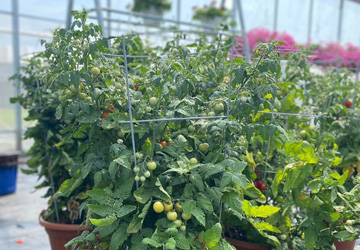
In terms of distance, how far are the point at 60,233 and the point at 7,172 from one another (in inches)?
85.3

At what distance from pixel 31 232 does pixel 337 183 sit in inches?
90.8

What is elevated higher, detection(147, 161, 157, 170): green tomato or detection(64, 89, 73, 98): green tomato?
detection(64, 89, 73, 98): green tomato

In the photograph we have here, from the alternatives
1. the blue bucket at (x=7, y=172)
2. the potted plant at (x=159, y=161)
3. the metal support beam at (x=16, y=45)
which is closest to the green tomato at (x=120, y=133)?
the potted plant at (x=159, y=161)

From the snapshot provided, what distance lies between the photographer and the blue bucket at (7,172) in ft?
12.9

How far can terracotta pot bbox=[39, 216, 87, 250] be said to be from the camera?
81.7 inches

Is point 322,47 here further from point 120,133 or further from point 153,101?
point 120,133

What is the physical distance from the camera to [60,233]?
2.11 m

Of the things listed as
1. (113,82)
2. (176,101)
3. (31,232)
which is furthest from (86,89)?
(31,232)

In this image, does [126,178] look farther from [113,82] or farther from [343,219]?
[343,219]

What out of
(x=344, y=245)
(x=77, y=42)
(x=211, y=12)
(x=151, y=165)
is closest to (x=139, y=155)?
(x=151, y=165)

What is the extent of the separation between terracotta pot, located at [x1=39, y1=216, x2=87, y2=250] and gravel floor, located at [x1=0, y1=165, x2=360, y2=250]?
67cm

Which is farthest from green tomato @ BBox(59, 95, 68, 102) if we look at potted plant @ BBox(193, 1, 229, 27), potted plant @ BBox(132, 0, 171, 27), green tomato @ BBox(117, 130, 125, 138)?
potted plant @ BBox(193, 1, 229, 27)

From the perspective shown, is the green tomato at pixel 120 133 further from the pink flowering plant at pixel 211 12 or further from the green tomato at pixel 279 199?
the pink flowering plant at pixel 211 12

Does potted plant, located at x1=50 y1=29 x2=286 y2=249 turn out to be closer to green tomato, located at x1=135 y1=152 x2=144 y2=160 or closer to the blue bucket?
green tomato, located at x1=135 y1=152 x2=144 y2=160
